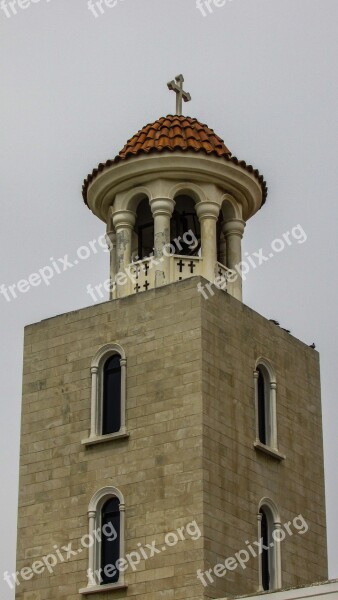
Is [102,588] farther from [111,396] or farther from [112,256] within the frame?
[112,256]

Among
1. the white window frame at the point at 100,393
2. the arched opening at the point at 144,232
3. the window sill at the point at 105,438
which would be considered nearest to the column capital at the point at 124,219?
the arched opening at the point at 144,232

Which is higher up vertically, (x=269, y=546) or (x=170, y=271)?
(x=170, y=271)

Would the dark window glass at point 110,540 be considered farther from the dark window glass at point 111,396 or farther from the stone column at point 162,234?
the stone column at point 162,234

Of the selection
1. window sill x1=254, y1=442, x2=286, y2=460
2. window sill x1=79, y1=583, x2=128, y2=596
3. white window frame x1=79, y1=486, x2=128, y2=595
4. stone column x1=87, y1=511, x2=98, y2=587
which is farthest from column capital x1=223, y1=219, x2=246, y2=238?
window sill x1=79, y1=583, x2=128, y2=596

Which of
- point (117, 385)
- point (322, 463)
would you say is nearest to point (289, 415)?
point (322, 463)

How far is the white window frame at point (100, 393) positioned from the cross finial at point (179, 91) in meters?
6.37

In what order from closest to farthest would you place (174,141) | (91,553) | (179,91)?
(91,553) → (174,141) → (179,91)

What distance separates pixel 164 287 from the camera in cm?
3161

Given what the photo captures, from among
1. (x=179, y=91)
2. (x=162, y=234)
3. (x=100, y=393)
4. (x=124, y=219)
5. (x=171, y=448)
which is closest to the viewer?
(x=171, y=448)

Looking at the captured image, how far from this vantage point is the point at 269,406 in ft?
106

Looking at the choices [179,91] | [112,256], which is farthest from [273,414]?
[179,91]

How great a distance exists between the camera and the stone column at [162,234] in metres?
32.4

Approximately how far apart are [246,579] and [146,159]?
29.7 feet

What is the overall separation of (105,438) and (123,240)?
184 inches
